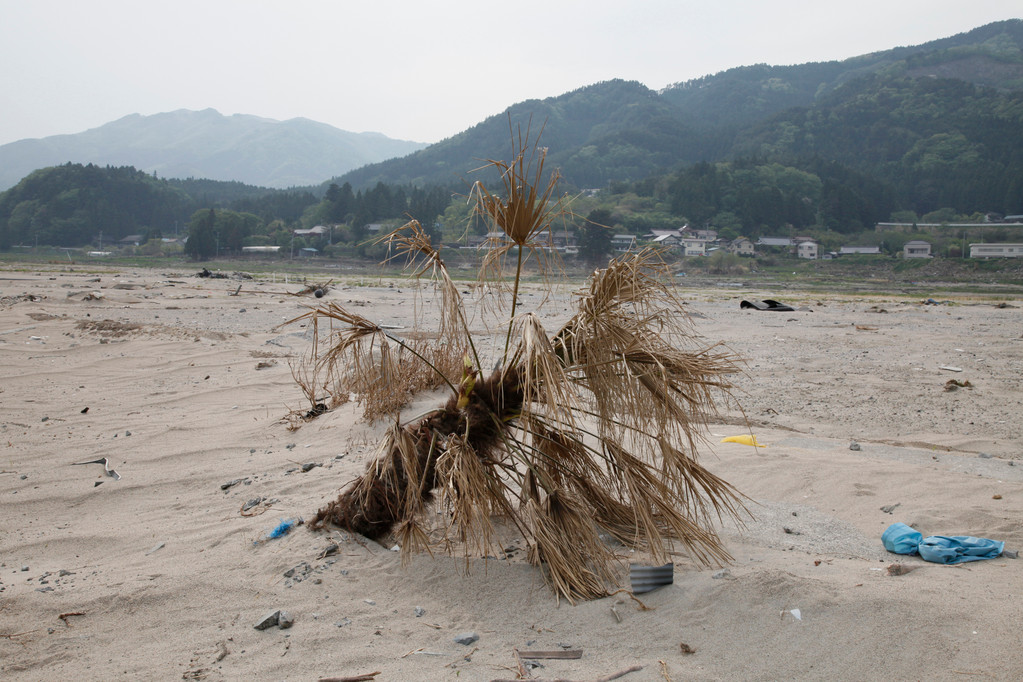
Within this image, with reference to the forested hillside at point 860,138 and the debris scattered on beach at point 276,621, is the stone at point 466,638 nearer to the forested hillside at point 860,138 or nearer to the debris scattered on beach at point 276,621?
the debris scattered on beach at point 276,621

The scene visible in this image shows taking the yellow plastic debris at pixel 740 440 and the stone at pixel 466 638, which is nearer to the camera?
the stone at pixel 466 638

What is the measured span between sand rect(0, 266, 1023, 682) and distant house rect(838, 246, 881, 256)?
259 ft

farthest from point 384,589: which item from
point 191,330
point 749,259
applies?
point 749,259

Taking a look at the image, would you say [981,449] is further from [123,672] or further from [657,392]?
[123,672]

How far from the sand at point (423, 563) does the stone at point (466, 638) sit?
0.03 m

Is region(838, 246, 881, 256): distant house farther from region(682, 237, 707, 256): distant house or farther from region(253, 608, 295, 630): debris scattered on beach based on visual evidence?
region(253, 608, 295, 630): debris scattered on beach

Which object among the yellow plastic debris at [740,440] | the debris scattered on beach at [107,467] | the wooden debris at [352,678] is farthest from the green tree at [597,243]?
the wooden debris at [352,678]

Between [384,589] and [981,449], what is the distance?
19.8 feet

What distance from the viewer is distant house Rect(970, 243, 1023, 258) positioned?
6475 centimetres

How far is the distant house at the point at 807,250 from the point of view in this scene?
3004 inches

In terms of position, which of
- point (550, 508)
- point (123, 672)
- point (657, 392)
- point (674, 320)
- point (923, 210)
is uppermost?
point (923, 210)

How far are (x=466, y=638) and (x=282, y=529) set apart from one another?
1.63 metres

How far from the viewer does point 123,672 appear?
278cm

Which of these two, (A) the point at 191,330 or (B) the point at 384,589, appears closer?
(B) the point at 384,589
